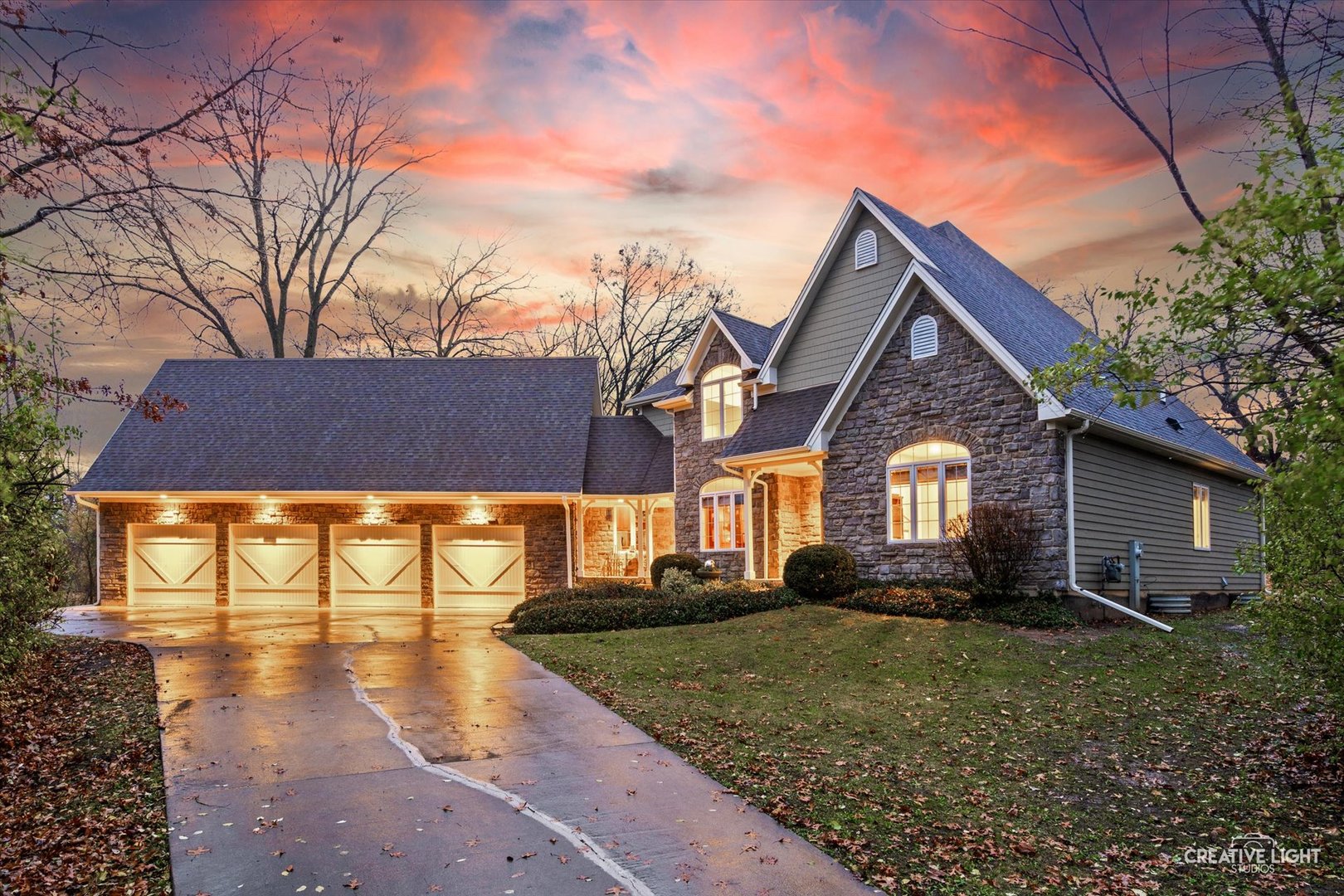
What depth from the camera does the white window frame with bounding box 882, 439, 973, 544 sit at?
50.2 ft

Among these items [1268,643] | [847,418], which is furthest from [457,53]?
[1268,643]

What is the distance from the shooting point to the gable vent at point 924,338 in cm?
1577

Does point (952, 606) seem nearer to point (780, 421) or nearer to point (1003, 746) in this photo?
point (780, 421)

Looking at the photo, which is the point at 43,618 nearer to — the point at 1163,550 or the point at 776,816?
the point at 776,816

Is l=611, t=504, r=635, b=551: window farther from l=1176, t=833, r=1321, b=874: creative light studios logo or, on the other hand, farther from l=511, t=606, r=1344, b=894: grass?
l=1176, t=833, r=1321, b=874: creative light studios logo

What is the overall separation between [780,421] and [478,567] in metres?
9.40

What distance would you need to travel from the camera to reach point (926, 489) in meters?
15.8

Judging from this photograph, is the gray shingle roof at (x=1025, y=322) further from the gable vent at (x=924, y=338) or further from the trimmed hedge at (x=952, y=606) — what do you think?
the trimmed hedge at (x=952, y=606)

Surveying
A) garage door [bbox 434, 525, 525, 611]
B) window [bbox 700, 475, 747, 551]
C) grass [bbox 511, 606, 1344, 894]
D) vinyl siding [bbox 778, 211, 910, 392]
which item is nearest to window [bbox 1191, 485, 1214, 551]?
grass [bbox 511, 606, 1344, 894]

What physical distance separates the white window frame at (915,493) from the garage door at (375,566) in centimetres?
1297

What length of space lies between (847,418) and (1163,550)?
703 centimetres

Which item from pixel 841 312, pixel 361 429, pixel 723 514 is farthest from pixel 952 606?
pixel 361 429

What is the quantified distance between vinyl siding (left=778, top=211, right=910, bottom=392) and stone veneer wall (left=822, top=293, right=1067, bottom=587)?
1777 mm

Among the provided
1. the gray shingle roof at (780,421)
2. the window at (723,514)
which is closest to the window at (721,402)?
the gray shingle roof at (780,421)
